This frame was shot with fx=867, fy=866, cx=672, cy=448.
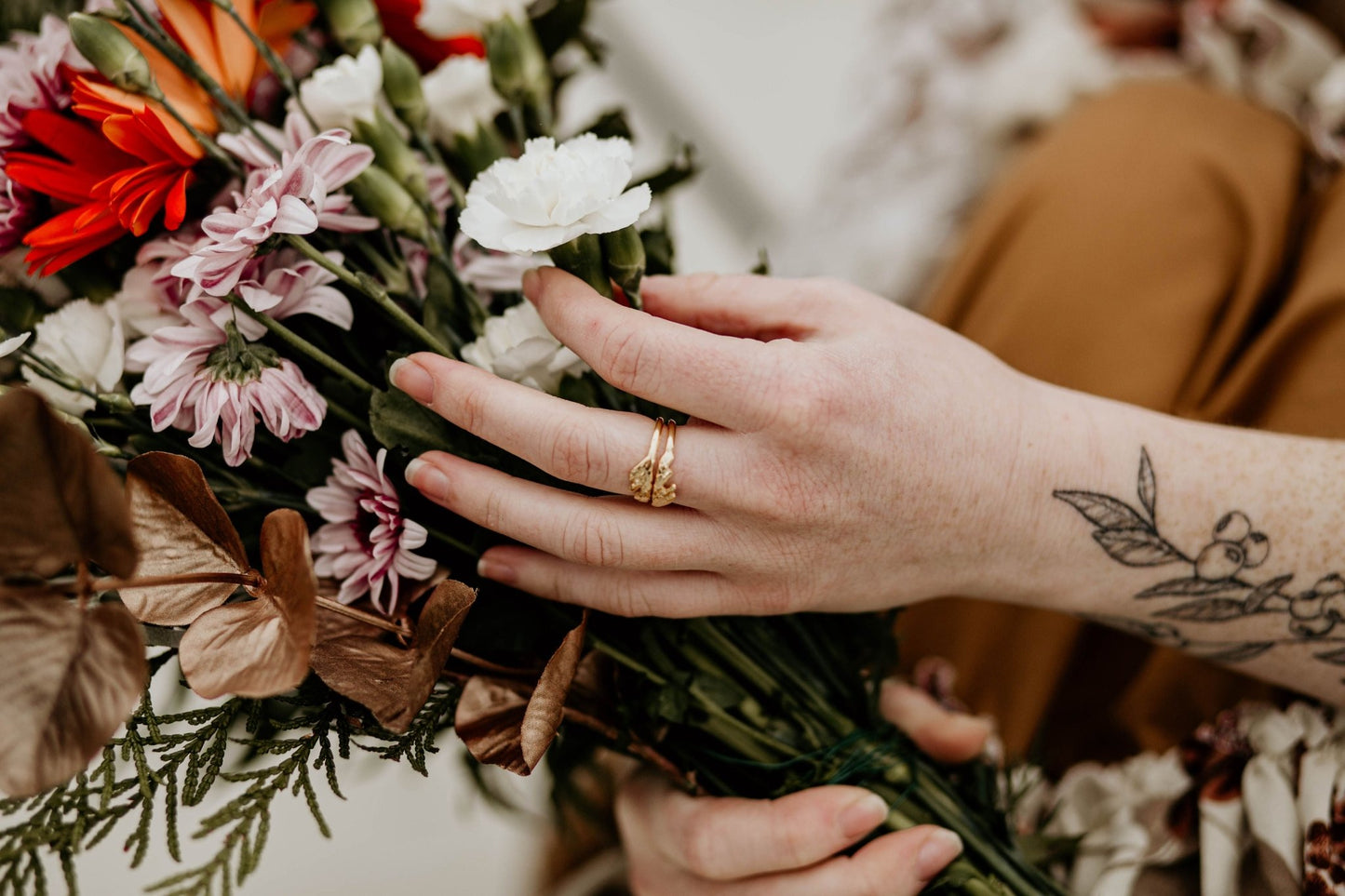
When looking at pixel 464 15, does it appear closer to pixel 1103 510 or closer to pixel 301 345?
pixel 301 345

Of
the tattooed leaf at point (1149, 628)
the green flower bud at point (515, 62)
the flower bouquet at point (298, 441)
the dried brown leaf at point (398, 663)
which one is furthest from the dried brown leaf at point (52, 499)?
the tattooed leaf at point (1149, 628)

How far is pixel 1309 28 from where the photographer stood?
0.84 meters

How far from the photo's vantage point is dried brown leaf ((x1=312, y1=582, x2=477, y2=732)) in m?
0.38

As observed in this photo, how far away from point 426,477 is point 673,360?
0.44ft

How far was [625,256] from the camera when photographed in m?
0.43

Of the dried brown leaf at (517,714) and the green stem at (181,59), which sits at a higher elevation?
the green stem at (181,59)

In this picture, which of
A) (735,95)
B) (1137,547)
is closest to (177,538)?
(1137,547)

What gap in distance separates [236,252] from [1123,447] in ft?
1.57

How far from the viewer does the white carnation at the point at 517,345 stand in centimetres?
44

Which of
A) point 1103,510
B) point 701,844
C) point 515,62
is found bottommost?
point 701,844

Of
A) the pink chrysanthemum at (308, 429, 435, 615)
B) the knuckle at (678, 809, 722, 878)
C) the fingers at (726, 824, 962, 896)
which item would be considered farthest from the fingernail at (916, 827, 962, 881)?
the pink chrysanthemum at (308, 429, 435, 615)

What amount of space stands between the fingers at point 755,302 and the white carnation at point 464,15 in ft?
0.58

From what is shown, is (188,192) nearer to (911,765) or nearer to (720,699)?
(720,699)

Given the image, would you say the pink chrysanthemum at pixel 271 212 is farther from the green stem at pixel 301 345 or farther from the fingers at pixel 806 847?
the fingers at pixel 806 847
